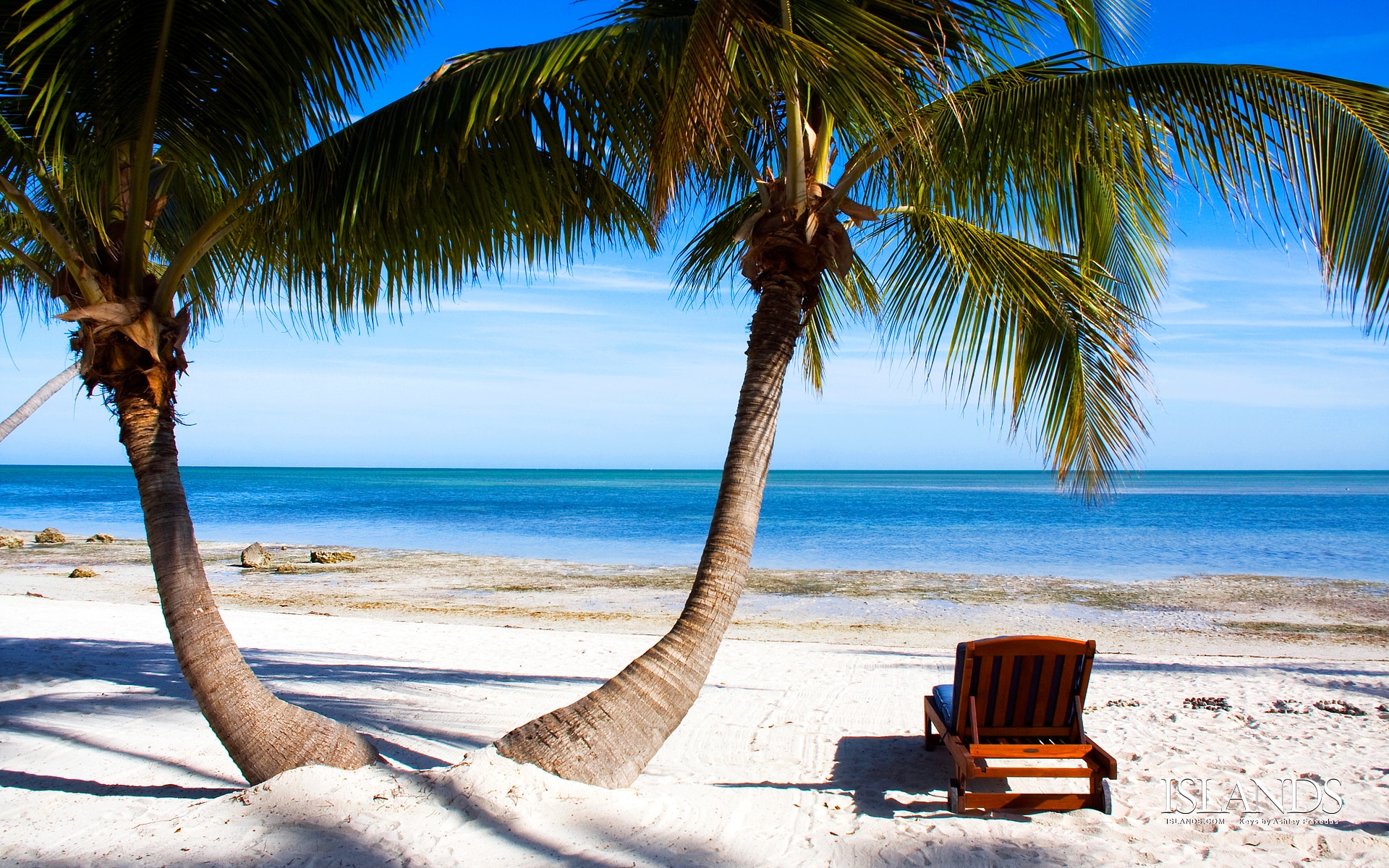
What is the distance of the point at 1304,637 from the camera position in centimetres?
1121

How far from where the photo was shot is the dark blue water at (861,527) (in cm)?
2220

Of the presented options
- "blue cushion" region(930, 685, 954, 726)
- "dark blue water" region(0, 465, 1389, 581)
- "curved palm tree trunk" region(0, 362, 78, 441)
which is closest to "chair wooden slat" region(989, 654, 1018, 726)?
"blue cushion" region(930, 685, 954, 726)

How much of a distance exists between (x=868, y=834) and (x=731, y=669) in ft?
13.1

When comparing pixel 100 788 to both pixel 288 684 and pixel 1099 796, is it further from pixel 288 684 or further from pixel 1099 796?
pixel 1099 796

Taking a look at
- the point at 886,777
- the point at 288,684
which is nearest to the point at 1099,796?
the point at 886,777

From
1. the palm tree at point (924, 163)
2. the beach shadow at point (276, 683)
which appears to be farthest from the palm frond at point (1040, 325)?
the beach shadow at point (276, 683)

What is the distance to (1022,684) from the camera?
4.32 m

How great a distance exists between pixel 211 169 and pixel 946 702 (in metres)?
4.62

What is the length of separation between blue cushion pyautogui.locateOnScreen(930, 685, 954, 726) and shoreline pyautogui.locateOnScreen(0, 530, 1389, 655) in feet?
17.1

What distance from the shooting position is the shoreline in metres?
11.4

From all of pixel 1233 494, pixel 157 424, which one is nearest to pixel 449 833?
pixel 157 424

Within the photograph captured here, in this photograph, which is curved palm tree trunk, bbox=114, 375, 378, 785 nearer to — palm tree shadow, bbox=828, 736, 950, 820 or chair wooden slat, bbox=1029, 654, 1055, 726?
palm tree shadow, bbox=828, 736, 950, 820

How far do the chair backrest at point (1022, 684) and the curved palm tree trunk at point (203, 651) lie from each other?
2883 mm

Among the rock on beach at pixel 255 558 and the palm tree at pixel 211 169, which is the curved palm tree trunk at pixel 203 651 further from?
the rock on beach at pixel 255 558
